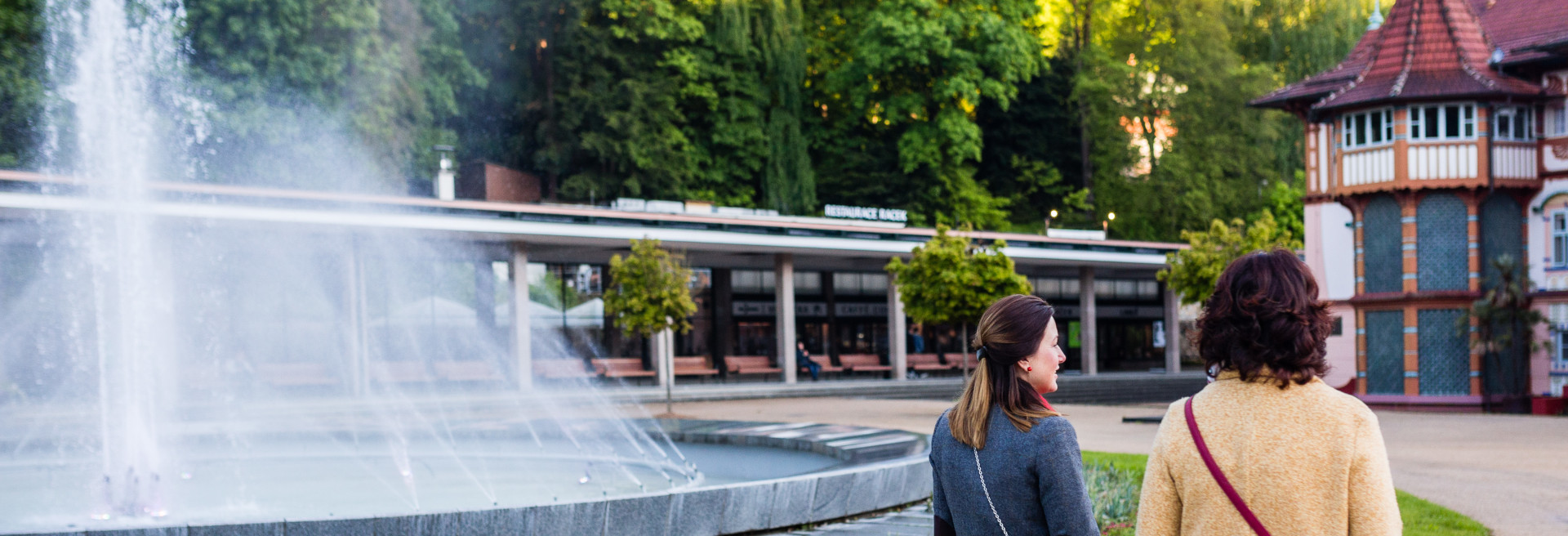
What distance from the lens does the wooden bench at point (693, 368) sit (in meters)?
39.5

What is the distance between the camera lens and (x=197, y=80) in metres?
33.4

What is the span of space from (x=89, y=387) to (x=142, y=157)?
22997 mm

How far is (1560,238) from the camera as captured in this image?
27594mm

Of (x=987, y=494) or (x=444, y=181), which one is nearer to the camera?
(x=987, y=494)

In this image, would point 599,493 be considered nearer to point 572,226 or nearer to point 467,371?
point 572,226

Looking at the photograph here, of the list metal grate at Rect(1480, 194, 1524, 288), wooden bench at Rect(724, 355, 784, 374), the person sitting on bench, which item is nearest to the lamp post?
wooden bench at Rect(724, 355, 784, 374)

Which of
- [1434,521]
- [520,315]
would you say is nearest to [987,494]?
[1434,521]

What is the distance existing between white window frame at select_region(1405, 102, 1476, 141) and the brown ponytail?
27.7 metres

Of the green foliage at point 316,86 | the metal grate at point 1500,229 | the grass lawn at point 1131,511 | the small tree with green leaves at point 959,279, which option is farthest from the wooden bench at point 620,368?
the grass lawn at point 1131,511

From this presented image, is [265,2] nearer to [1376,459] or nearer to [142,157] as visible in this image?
[142,157]

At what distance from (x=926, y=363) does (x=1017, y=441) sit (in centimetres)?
4223

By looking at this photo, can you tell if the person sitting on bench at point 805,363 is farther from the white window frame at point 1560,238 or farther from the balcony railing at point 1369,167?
the white window frame at point 1560,238

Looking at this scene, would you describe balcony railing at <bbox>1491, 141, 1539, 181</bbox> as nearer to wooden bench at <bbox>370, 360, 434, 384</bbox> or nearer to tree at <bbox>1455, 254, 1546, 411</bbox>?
tree at <bbox>1455, 254, 1546, 411</bbox>

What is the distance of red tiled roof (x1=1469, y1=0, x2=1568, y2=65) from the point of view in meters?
27.7
